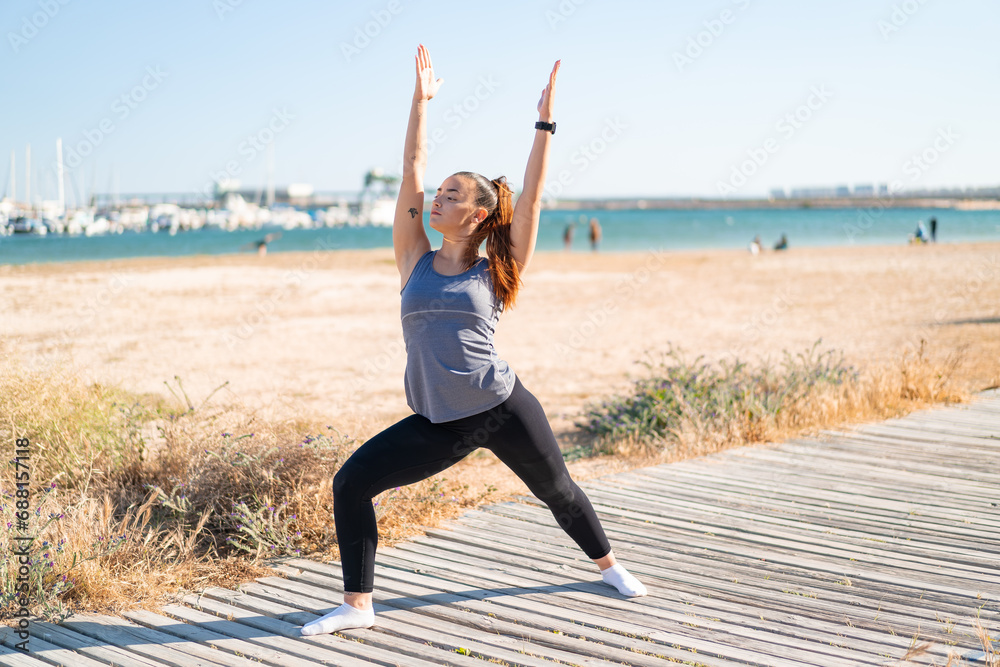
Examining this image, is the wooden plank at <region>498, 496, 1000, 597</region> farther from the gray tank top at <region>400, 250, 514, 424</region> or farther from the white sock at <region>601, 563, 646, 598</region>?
the gray tank top at <region>400, 250, 514, 424</region>

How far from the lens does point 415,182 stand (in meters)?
3.45

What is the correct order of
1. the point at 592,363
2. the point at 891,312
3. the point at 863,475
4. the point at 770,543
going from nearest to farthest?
the point at 770,543, the point at 863,475, the point at 592,363, the point at 891,312

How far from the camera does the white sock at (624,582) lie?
369 centimetres

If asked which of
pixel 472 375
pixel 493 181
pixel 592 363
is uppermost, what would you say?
pixel 493 181

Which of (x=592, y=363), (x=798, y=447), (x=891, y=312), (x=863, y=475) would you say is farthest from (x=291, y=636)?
(x=891, y=312)

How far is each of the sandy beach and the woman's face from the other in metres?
2.34

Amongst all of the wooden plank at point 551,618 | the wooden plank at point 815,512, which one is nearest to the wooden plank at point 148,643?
the wooden plank at point 551,618

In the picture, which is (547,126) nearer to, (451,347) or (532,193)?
(532,193)

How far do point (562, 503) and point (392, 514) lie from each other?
57.8 inches

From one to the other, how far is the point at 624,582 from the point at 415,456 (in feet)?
3.93

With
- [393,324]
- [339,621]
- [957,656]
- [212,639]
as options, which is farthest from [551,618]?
[393,324]

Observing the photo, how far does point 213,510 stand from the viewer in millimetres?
4402

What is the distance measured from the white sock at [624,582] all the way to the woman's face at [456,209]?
5.52ft

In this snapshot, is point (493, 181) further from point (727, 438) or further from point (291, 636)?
point (727, 438)
